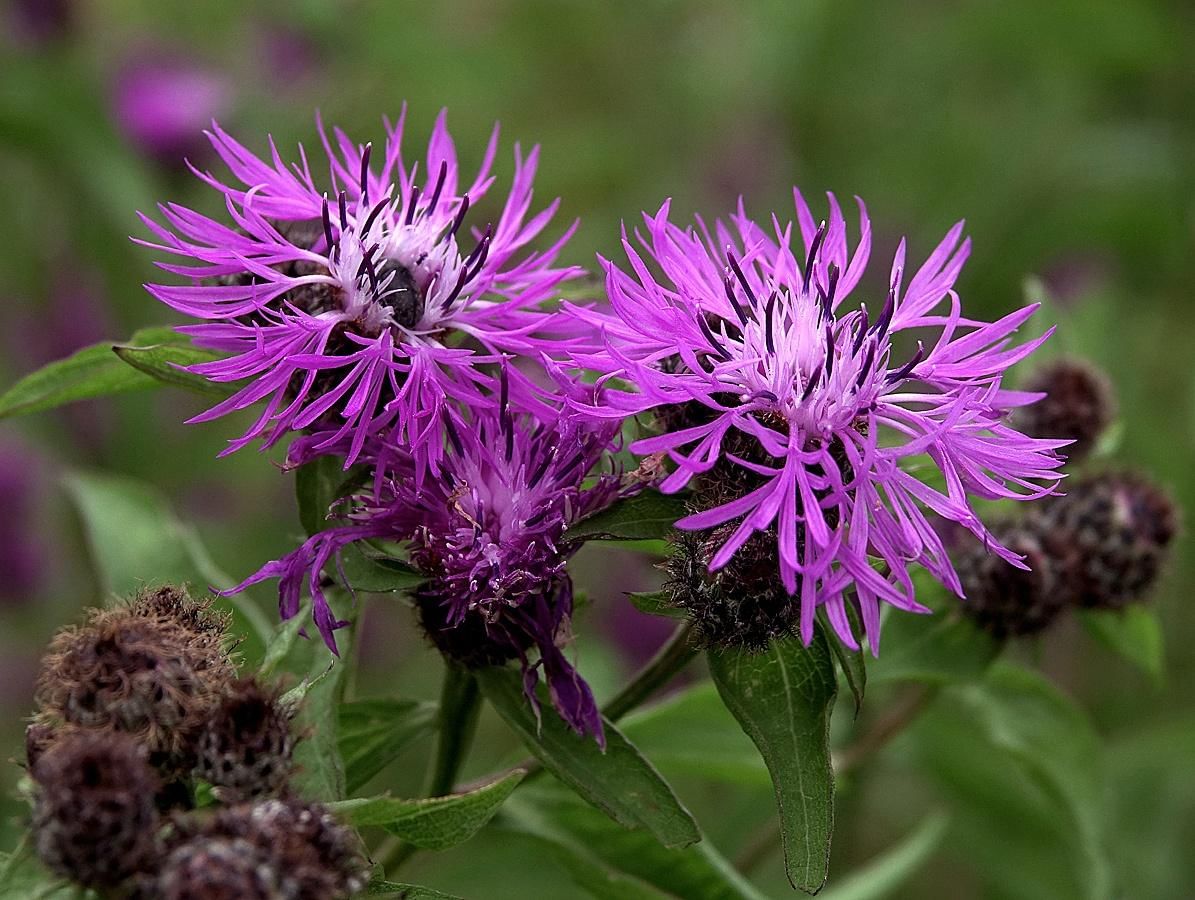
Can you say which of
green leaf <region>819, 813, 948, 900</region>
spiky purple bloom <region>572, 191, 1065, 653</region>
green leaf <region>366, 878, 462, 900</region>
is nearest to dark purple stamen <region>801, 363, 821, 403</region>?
spiky purple bloom <region>572, 191, 1065, 653</region>

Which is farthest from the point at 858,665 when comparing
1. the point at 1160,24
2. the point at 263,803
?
the point at 1160,24

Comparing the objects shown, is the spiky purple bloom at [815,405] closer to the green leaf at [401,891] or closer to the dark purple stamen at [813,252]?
the dark purple stamen at [813,252]

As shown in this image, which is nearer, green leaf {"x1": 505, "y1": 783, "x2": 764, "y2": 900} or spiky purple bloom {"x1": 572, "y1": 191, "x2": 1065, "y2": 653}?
spiky purple bloom {"x1": 572, "y1": 191, "x2": 1065, "y2": 653}

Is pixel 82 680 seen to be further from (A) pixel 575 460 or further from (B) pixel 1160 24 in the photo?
(B) pixel 1160 24

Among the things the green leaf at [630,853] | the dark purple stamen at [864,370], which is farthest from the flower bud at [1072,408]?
the green leaf at [630,853]

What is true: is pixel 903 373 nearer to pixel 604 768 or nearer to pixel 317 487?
pixel 604 768

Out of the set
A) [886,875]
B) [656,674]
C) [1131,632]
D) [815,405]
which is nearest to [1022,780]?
[886,875]

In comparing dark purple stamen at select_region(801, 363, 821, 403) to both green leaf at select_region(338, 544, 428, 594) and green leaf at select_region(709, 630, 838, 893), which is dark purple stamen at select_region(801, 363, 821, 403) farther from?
green leaf at select_region(338, 544, 428, 594)
